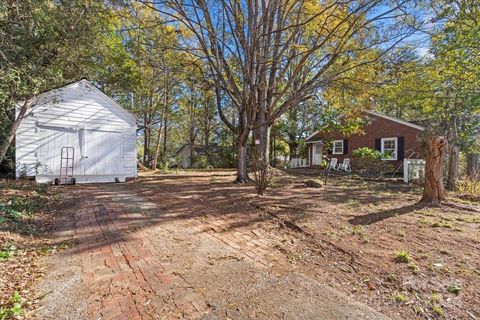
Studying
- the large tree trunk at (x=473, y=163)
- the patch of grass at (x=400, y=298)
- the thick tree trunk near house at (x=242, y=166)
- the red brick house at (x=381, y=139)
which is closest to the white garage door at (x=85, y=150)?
the thick tree trunk near house at (x=242, y=166)

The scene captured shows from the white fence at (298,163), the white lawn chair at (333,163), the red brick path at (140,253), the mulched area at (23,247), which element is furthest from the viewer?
the white fence at (298,163)

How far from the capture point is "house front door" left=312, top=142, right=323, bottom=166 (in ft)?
72.4

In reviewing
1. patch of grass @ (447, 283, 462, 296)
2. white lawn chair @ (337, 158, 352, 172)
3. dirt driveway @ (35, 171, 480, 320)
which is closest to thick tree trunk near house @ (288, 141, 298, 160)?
white lawn chair @ (337, 158, 352, 172)

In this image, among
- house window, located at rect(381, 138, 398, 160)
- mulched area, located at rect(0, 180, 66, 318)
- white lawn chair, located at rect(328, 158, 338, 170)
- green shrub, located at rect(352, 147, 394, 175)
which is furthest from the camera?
white lawn chair, located at rect(328, 158, 338, 170)

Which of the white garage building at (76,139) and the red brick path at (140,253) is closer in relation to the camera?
the red brick path at (140,253)

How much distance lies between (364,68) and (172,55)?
7.18 meters

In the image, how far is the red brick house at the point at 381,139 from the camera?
15477 mm

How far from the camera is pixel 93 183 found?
34.3ft

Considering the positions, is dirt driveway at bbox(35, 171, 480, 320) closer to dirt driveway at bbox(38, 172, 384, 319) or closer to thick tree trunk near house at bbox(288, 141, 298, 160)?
dirt driveway at bbox(38, 172, 384, 319)

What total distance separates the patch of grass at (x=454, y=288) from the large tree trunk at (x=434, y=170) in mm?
4202

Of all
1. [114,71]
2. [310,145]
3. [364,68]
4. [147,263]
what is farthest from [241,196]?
[310,145]

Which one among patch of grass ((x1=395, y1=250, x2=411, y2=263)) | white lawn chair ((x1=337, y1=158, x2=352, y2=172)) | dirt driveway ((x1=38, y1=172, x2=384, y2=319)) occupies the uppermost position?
white lawn chair ((x1=337, y1=158, x2=352, y2=172))

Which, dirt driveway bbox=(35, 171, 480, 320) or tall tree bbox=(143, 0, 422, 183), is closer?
dirt driveway bbox=(35, 171, 480, 320)

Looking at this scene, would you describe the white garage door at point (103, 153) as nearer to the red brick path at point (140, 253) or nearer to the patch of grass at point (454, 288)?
the red brick path at point (140, 253)
